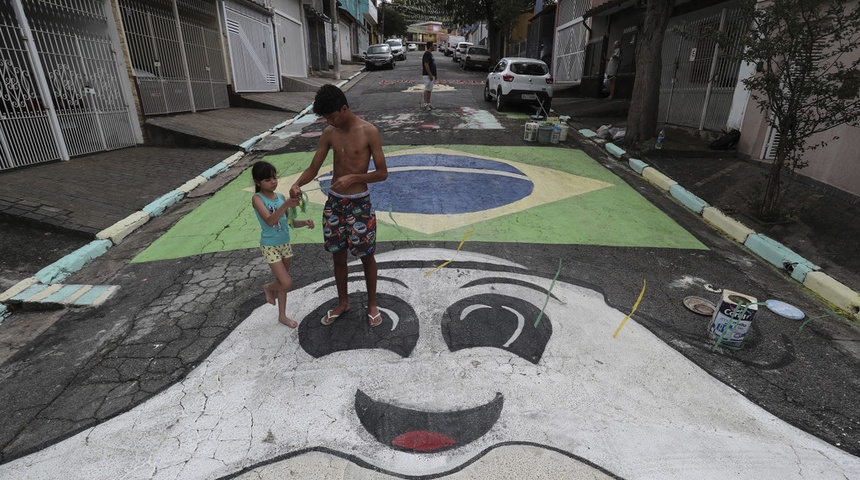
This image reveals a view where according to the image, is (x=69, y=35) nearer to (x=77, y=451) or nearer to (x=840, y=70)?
(x=77, y=451)

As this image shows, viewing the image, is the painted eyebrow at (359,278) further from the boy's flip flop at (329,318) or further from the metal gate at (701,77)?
the metal gate at (701,77)

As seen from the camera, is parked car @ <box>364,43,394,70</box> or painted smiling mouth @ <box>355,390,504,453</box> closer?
painted smiling mouth @ <box>355,390,504,453</box>

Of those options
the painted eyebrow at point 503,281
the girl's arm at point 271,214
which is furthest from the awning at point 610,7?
the girl's arm at point 271,214

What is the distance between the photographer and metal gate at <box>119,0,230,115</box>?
10.1m

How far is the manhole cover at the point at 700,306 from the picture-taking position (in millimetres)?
4043

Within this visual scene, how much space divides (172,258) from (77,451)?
9.57ft

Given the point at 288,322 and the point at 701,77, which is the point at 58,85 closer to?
the point at 288,322

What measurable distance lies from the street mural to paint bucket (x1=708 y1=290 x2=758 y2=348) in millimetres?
1950

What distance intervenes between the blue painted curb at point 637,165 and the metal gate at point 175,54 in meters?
10.8

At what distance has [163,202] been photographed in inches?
271

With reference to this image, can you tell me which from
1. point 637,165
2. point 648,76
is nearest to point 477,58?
point 648,76

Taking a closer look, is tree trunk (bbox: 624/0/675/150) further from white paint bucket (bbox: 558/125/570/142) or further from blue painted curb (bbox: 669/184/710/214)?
blue painted curb (bbox: 669/184/710/214)

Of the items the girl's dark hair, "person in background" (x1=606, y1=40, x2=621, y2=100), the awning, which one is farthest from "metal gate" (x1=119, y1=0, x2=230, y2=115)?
"person in background" (x1=606, y1=40, x2=621, y2=100)

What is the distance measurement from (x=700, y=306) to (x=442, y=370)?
2.68 meters
